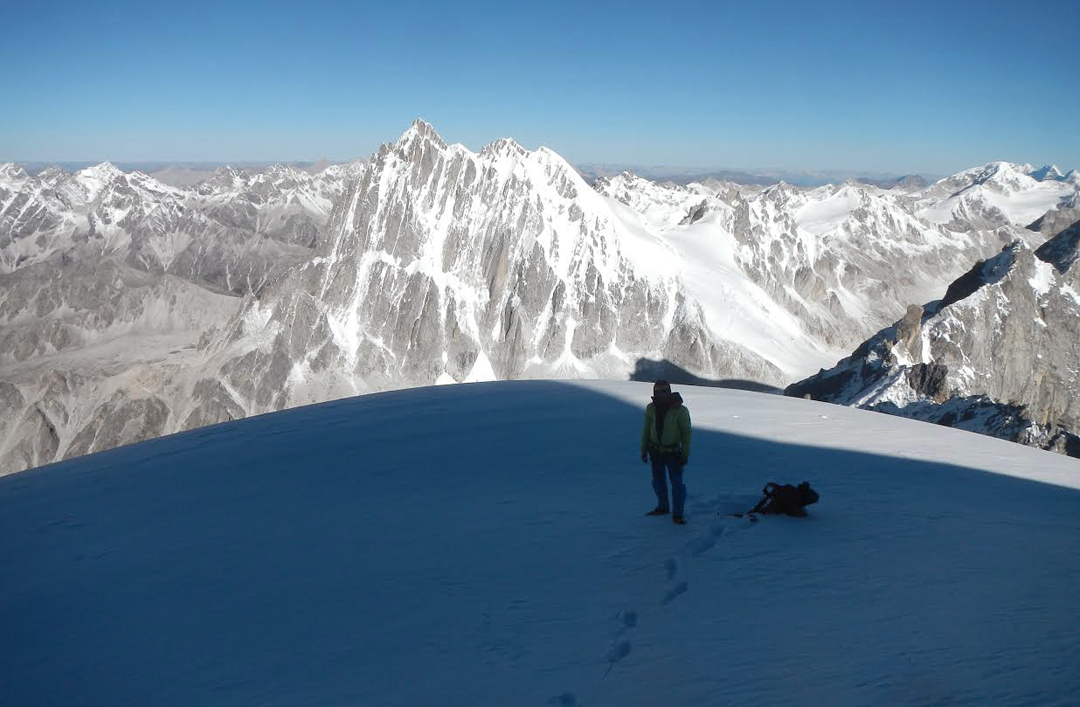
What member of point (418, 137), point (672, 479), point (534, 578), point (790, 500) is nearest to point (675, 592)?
point (534, 578)

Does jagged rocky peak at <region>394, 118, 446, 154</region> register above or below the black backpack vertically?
above

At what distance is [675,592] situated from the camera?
22.6ft

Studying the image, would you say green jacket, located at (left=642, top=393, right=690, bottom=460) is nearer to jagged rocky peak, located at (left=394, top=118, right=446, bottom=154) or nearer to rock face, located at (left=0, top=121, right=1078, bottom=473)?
rock face, located at (left=0, top=121, right=1078, bottom=473)

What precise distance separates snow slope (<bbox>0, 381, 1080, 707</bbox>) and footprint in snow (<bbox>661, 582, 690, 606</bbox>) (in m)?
0.02

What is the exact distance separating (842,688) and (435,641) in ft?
10.7

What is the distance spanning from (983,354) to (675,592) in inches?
2878

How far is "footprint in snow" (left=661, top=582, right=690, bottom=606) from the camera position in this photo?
6.73 metres

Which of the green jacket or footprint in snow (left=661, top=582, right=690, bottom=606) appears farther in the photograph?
the green jacket

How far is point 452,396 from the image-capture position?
17.8 meters

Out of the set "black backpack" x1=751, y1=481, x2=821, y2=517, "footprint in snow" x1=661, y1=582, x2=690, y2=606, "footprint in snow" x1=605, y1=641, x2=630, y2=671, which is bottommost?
"footprint in snow" x1=605, y1=641, x2=630, y2=671

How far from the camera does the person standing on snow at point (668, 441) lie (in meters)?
8.76

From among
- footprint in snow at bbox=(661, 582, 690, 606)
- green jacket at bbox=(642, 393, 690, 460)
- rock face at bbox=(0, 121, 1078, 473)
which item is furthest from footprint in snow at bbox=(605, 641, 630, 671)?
rock face at bbox=(0, 121, 1078, 473)

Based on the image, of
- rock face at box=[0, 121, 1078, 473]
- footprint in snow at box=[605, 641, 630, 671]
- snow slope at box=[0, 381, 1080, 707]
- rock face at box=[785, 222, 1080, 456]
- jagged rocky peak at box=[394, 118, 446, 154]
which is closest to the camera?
snow slope at box=[0, 381, 1080, 707]

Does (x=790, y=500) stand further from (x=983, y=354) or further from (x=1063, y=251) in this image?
(x=1063, y=251)
